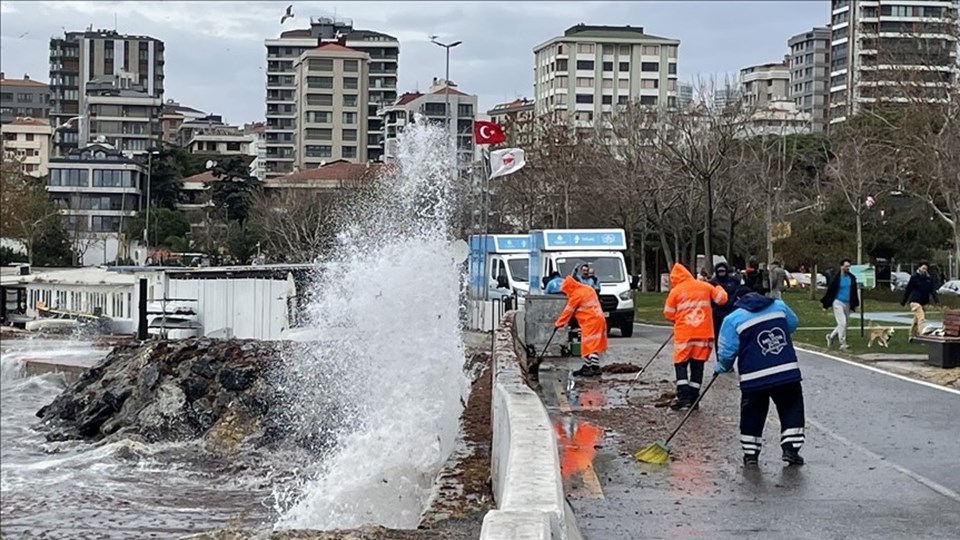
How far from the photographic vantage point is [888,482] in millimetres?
10438

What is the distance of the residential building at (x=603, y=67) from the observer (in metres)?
129

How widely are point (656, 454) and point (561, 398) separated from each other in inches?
220

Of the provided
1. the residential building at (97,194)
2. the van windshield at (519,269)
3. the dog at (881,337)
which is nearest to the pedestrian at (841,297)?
the dog at (881,337)

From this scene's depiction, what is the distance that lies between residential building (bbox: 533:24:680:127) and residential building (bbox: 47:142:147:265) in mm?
69403

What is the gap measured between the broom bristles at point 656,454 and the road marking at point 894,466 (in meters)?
1.96

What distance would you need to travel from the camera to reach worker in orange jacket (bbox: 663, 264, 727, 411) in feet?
50.4

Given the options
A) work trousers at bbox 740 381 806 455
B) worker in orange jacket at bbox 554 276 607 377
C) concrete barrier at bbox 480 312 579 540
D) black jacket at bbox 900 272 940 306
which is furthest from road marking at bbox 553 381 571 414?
black jacket at bbox 900 272 940 306

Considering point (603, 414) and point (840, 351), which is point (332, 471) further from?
point (840, 351)

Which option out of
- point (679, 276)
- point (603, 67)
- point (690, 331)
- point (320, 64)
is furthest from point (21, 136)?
point (603, 67)

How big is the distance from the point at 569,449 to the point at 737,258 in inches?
2061

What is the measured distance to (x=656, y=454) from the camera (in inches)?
449

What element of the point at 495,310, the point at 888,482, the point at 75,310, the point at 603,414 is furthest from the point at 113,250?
the point at 888,482

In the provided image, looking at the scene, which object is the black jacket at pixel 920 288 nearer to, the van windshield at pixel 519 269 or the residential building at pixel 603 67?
the van windshield at pixel 519 269

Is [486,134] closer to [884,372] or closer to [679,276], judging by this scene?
[884,372]
